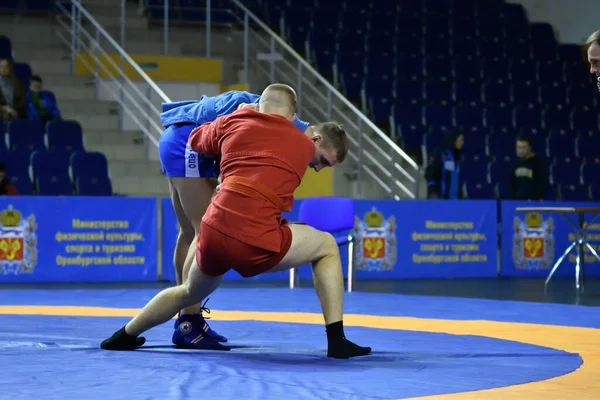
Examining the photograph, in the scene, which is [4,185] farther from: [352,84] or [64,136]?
[352,84]

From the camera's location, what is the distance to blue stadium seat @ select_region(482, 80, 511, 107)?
51.2 ft

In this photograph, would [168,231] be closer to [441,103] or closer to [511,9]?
[441,103]

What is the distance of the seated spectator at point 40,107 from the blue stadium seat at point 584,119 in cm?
807

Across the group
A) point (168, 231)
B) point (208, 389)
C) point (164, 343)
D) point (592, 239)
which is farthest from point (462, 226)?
point (208, 389)

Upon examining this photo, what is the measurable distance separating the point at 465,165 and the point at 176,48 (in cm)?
471

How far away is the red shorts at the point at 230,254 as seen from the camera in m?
4.04

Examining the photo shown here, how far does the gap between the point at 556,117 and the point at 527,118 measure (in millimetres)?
656

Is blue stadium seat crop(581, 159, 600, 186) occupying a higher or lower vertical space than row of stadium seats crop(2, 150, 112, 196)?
higher

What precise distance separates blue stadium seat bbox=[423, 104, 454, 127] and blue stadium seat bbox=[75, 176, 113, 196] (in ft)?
16.7

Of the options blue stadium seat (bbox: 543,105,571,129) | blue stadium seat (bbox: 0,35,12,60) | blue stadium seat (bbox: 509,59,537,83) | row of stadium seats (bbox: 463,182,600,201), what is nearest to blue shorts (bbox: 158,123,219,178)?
blue stadium seat (bbox: 0,35,12,60)

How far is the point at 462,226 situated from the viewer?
1155 centimetres

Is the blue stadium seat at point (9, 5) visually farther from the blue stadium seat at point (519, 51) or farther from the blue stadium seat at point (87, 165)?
the blue stadium seat at point (519, 51)

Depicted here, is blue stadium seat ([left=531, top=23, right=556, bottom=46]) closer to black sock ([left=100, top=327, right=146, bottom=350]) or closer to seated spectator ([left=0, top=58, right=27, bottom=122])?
seated spectator ([left=0, top=58, right=27, bottom=122])

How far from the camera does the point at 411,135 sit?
13953mm
